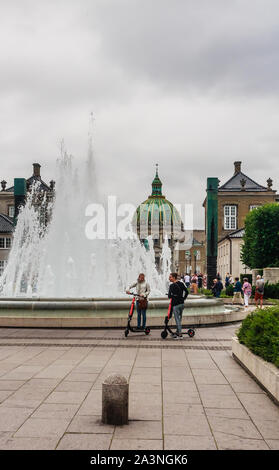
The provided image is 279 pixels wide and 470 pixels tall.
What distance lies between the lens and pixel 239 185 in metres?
85.1

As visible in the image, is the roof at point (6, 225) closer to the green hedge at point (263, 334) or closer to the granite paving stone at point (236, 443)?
the green hedge at point (263, 334)

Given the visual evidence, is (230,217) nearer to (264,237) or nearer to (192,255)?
(264,237)

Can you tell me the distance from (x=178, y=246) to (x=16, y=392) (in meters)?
125

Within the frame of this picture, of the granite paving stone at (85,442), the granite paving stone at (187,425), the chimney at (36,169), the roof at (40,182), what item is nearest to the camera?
the granite paving stone at (85,442)

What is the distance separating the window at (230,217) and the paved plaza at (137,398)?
70.6 metres

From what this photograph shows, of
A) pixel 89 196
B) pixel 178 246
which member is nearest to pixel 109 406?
pixel 89 196

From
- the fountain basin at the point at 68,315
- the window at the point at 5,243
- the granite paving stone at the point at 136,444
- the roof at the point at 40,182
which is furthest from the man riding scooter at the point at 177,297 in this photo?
the roof at the point at 40,182

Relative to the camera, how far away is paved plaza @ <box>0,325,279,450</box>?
5.15 metres

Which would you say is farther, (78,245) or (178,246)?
(178,246)

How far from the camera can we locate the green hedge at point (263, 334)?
7.41 metres

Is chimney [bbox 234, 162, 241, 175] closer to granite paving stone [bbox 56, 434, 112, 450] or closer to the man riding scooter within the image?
the man riding scooter

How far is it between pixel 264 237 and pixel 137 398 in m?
42.8
